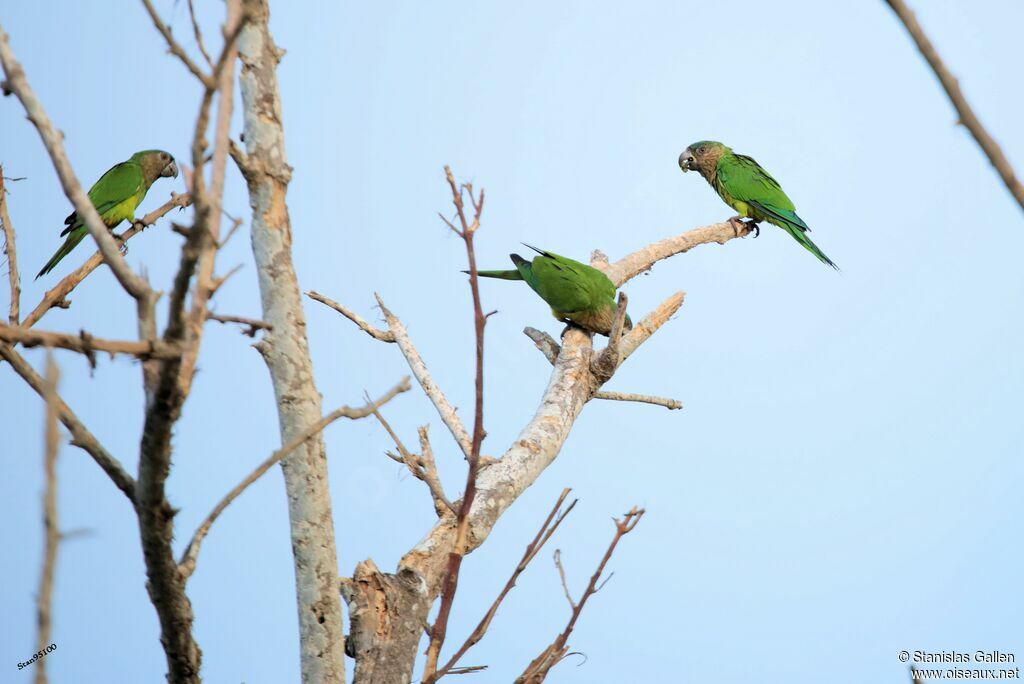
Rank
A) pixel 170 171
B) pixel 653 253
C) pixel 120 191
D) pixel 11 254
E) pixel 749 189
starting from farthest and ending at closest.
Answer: pixel 170 171 < pixel 749 189 < pixel 120 191 < pixel 653 253 < pixel 11 254

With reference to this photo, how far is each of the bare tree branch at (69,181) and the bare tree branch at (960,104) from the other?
1.17 meters

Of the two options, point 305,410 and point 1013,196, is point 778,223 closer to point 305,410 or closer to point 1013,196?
point 305,410

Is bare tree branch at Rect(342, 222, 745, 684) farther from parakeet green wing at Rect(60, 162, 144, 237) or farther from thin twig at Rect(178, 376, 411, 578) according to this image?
parakeet green wing at Rect(60, 162, 144, 237)

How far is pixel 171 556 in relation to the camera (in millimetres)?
1663

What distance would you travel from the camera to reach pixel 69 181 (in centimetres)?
159

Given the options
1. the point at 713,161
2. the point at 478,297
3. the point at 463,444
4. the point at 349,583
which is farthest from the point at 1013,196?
the point at 713,161

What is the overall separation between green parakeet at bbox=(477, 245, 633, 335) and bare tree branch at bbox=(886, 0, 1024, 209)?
4.35 m

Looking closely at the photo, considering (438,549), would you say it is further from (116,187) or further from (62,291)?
(116,187)

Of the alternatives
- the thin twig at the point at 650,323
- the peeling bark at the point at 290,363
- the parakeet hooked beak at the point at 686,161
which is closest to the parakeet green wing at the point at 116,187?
the thin twig at the point at 650,323

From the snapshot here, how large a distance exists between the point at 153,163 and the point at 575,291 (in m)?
4.74

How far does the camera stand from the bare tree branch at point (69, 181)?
1538 millimetres

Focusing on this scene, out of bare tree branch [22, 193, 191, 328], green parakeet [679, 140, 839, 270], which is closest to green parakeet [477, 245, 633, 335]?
bare tree branch [22, 193, 191, 328]

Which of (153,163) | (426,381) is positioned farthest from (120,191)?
(426,381)

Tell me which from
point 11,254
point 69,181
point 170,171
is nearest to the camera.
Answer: point 69,181
